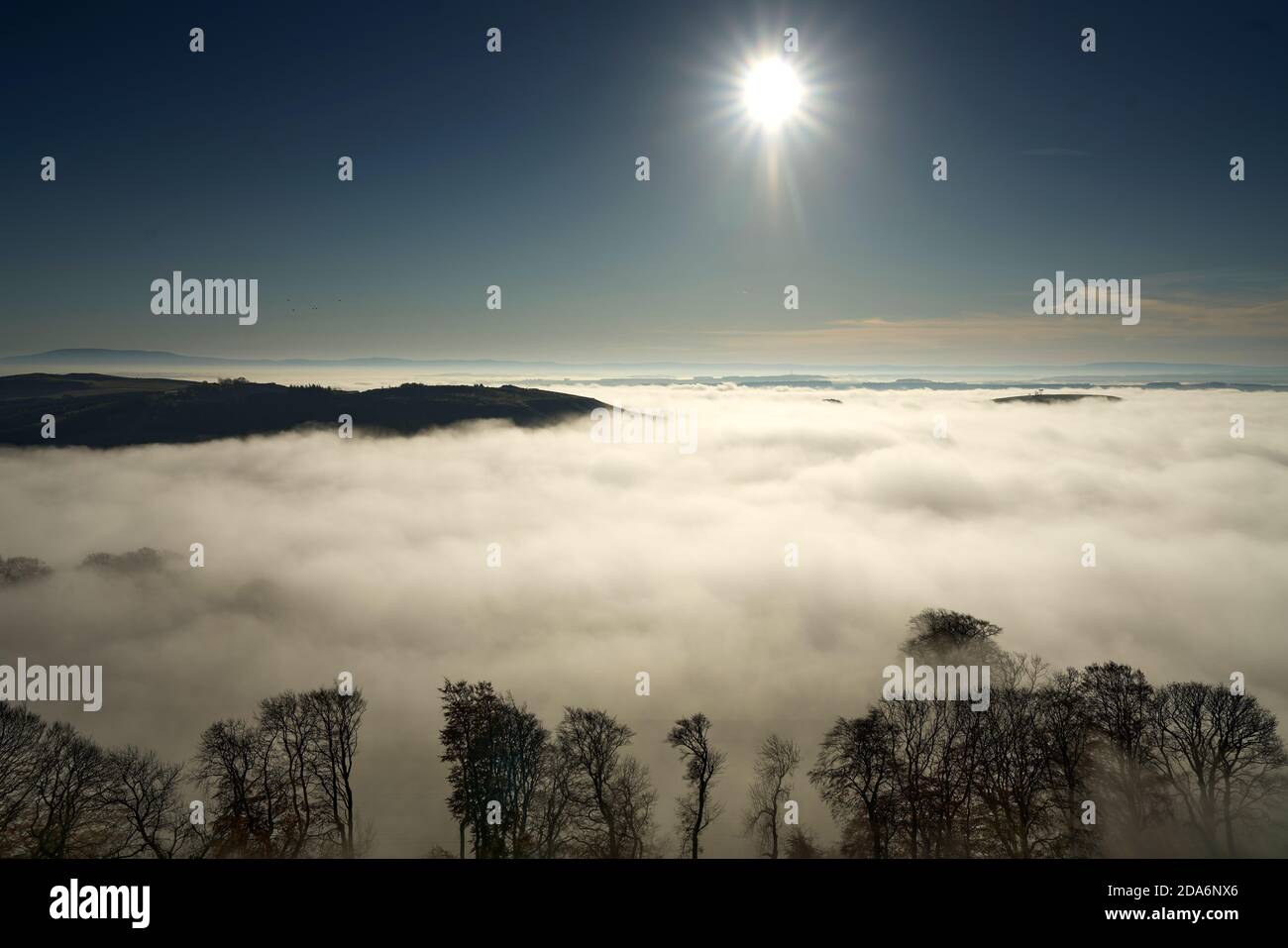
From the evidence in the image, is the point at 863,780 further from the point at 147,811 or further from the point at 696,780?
the point at 147,811

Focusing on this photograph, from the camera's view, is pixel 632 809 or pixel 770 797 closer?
pixel 632 809

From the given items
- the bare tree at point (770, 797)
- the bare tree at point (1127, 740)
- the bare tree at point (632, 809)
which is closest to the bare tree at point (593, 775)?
the bare tree at point (632, 809)

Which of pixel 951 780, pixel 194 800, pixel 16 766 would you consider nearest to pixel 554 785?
pixel 194 800

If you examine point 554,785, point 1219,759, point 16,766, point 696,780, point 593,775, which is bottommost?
point 696,780

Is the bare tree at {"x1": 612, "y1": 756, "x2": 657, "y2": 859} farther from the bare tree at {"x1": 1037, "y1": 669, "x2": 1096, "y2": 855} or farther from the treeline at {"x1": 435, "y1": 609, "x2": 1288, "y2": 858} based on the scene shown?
the bare tree at {"x1": 1037, "y1": 669, "x2": 1096, "y2": 855}

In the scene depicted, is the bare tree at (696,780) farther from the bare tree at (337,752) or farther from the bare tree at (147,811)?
the bare tree at (147,811)

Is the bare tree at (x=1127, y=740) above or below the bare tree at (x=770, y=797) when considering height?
above
